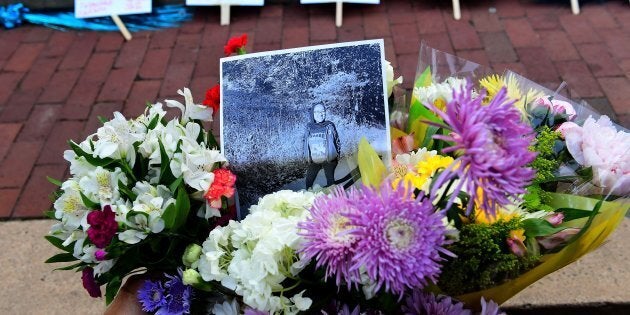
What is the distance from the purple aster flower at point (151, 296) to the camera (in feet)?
3.10

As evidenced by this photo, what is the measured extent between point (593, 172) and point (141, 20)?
9.73 feet

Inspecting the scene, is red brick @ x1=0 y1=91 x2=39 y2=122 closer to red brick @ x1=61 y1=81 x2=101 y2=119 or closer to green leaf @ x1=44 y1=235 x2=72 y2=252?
red brick @ x1=61 y1=81 x2=101 y2=119

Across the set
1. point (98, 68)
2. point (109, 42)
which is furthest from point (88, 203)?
point (109, 42)

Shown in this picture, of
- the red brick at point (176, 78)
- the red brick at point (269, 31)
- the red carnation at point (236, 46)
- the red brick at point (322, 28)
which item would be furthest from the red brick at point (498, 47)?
the red carnation at point (236, 46)

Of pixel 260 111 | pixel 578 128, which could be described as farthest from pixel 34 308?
pixel 578 128

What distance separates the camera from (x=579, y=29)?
3041mm

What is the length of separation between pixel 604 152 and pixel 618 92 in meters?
1.96

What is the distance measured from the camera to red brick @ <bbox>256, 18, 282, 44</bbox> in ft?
10.2

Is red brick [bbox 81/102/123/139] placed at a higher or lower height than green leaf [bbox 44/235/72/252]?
lower

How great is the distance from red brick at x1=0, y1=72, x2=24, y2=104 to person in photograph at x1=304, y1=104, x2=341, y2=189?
2.47 m

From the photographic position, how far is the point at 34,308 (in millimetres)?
1890

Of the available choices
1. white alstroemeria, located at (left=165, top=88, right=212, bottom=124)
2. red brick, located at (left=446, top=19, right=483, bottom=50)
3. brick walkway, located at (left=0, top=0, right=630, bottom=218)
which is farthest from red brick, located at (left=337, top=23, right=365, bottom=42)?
white alstroemeria, located at (left=165, top=88, right=212, bottom=124)

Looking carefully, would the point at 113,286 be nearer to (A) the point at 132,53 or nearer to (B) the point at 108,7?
(A) the point at 132,53

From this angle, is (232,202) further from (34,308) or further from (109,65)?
(109,65)
